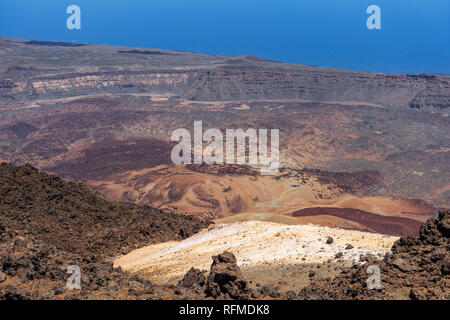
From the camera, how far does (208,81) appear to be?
96.4 metres

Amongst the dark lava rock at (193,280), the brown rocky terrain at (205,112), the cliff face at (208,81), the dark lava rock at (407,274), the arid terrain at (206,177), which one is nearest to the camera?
the dark lava rock at (407,274)

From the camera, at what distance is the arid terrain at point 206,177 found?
1074cm

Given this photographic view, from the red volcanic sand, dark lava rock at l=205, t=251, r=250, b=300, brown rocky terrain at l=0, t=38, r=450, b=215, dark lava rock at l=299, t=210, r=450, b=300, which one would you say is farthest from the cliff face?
dark lava rock at l=205, t=251, r=250, b=300

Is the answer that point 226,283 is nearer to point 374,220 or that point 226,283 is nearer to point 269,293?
point 269,293

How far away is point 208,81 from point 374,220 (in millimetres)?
68839

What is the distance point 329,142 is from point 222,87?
128ft

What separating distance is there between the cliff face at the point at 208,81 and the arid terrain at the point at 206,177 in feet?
1.03

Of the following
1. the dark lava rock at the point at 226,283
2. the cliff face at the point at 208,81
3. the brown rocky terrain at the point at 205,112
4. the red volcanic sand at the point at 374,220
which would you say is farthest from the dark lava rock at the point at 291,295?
the cliff face at the point at 208,81

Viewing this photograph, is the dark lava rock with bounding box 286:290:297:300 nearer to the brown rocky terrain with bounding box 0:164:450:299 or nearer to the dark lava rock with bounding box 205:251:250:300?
the brown rocky terrain with bounding box 0:164:450:299

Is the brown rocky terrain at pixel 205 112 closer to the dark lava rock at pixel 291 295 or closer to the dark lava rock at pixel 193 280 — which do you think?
the dark lava rock at pixel 193 280

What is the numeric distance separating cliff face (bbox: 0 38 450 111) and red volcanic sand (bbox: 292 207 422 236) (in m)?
56.0

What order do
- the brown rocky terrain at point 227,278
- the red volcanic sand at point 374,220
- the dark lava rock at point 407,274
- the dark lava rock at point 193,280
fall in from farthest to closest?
the red volcanic sand at point 374,220 → the dark lava rock at point 193,280 → the brown rocky terrain at point 227,278 → the dark lava rock at point 407,274

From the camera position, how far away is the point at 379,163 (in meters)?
55.2
